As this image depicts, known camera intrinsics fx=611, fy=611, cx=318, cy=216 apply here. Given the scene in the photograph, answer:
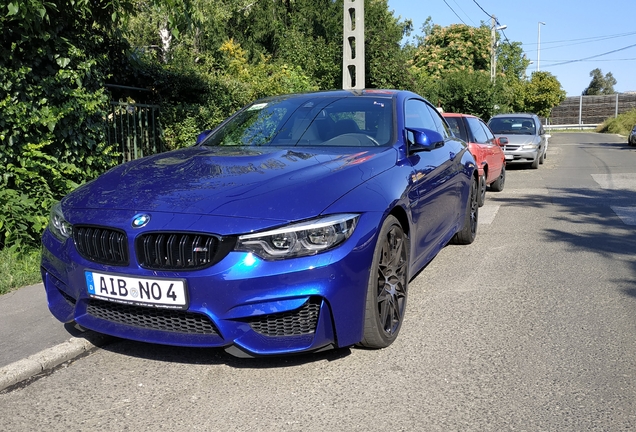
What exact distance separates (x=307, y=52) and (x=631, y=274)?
20905mm

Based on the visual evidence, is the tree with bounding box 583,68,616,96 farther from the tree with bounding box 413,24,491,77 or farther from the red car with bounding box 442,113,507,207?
the red car with bounding box 442,113,507,207

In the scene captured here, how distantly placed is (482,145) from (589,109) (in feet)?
232

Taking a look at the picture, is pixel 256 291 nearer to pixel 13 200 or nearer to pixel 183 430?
Result: pixel 183 430

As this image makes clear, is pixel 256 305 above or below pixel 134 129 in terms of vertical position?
below

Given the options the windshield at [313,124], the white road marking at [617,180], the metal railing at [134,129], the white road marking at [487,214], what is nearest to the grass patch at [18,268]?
the windshield at [313,124]

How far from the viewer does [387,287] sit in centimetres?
372

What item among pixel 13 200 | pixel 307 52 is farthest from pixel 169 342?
pixel 307 52

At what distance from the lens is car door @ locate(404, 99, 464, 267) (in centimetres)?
437

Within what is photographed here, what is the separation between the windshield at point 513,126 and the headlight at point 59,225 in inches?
624

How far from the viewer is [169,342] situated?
10.4 feet

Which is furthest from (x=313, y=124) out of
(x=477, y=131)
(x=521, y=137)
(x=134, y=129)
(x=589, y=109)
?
(x=589, y=109)

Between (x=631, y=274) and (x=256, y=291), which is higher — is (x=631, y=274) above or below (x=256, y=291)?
below

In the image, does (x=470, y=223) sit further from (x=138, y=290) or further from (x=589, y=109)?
(x=589, y=109)

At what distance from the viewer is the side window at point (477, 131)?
10891mm
